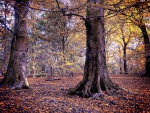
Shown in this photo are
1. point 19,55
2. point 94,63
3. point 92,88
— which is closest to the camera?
point 92,88

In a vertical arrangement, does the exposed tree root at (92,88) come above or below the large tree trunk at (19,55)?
below

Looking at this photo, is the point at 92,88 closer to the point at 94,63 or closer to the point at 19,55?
the point at 94,63

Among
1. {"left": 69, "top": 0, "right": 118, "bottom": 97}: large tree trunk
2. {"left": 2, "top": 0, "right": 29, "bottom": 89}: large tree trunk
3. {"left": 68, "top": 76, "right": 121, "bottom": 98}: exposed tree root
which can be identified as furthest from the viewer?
{"left": 2, "top": 0, "right": 29, "bottom": 89}: large tree trunk

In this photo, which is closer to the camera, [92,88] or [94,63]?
[92,88]

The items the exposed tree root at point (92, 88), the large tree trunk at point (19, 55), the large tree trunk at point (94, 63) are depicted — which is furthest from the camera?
the large tree trunk at point (19, 55)

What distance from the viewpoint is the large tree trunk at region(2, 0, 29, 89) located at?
26.1 ft

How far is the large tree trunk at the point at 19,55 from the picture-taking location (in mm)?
7949

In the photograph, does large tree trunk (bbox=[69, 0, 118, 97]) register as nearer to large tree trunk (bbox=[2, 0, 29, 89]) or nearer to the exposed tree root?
the exposed tree root

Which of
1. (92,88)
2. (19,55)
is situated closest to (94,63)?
(92,88)

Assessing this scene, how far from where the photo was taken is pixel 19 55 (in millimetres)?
8320

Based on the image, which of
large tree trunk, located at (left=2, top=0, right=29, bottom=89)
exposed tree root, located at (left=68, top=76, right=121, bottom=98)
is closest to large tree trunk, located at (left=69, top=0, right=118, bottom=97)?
exposed tree root, located at (left=68, top=76, right=121, bottom=98)

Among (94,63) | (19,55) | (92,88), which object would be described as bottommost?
(92,88)

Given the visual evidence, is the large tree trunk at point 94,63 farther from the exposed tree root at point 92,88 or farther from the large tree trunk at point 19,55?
the large tree trunk at point 19,55

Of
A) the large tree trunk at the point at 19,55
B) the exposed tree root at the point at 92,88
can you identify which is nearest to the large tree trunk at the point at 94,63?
the exposed tree root at the point at 92,88
